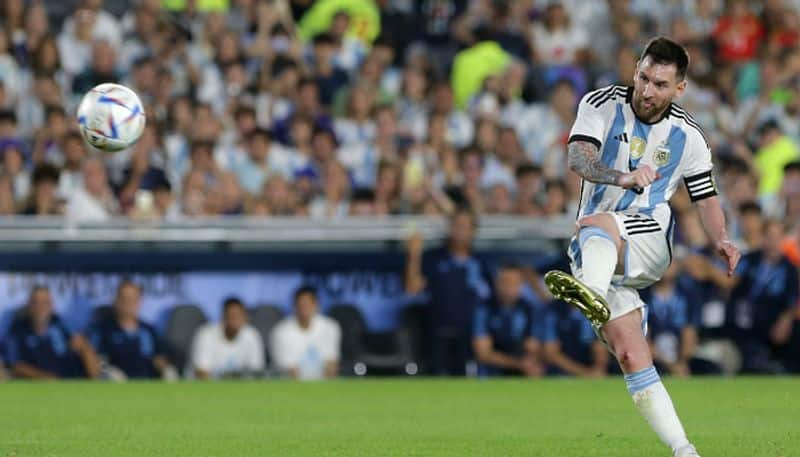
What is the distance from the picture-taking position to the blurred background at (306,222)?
16625mm

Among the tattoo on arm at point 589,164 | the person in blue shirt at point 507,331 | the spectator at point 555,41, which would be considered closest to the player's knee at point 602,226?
the tattoo on arm at point 589,164

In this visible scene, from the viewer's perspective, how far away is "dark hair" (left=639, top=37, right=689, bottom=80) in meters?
8.41

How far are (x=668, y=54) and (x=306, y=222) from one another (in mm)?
8914

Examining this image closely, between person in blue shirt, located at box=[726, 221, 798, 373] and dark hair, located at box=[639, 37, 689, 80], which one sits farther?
person in blue shirt, located at box=[726, 221, 798, 373]

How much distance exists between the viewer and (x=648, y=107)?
862cm

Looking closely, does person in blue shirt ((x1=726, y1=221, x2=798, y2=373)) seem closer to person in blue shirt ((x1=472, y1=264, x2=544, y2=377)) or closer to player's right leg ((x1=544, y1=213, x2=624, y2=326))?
person in blue shirt ((x1=472, y1=264, x2=544, y2=377))

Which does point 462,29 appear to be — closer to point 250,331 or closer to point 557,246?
point 557,246

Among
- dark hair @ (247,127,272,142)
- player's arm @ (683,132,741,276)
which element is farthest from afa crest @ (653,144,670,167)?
dark hair @ (247,127,272,142)

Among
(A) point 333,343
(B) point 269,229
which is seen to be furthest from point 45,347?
(A) point 333,343

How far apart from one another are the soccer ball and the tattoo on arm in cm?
363

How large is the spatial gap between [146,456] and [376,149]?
974 centimetres

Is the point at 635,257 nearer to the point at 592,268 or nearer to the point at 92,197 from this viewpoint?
the point at 592,268

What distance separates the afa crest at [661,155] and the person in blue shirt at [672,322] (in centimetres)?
841

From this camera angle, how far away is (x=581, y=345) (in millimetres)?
17391
